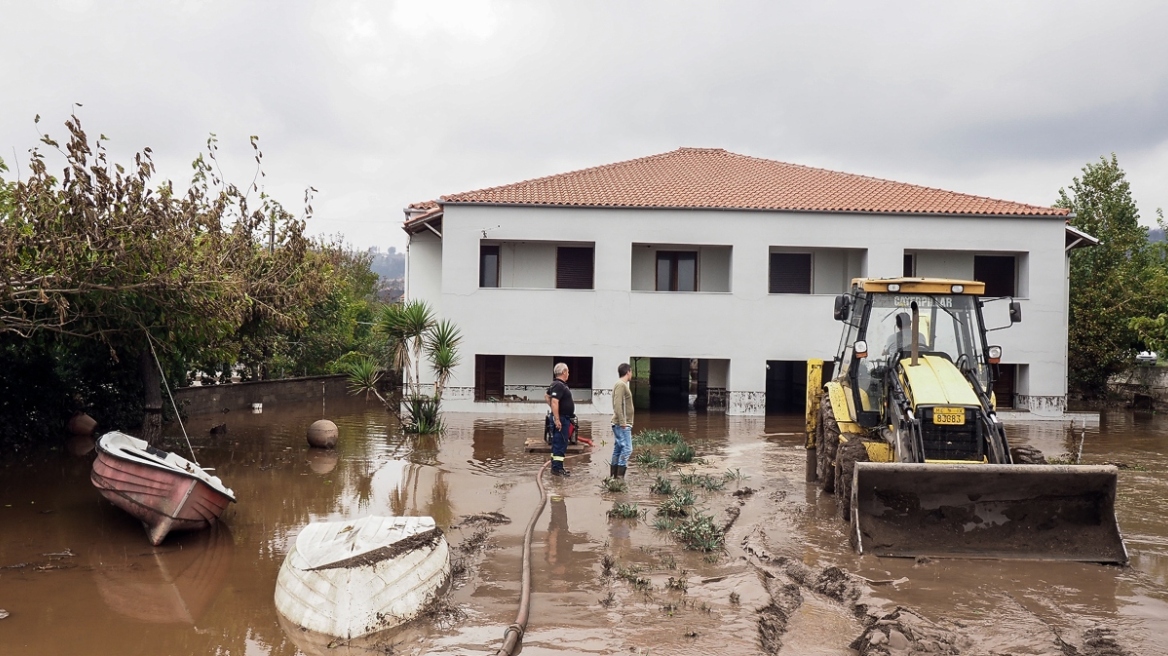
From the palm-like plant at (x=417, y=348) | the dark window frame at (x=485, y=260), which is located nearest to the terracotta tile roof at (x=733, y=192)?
the dark window frame at (x=485, y=260)

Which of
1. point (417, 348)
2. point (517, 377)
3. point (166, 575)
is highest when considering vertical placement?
point (417, 348)

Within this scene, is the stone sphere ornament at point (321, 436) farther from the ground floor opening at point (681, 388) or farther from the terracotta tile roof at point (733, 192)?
the ground floor opening at point (681, 388)

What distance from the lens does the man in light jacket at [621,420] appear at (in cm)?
1254

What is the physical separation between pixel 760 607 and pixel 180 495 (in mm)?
6334

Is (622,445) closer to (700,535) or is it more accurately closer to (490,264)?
(700,535)

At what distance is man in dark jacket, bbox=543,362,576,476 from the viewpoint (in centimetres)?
1349

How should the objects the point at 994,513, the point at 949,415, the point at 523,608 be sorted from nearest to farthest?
the point at 523,608, the point at 994,513, the point at 949,415

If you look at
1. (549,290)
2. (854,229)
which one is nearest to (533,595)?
(549,290)

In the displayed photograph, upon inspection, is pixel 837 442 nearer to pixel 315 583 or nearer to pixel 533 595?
pixel 533 595

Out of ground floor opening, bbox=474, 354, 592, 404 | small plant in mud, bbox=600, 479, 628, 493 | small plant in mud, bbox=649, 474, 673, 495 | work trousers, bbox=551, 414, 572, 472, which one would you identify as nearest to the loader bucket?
small plant in mud, bbox=649, 474, 673, 495

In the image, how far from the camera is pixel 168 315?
1294 cm

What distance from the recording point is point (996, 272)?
25484 mm

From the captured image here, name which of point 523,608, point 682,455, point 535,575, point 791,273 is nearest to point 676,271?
point 791,273

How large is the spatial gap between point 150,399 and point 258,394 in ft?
33.2
